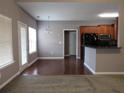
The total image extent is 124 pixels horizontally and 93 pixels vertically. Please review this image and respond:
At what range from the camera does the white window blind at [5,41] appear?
3910 mm

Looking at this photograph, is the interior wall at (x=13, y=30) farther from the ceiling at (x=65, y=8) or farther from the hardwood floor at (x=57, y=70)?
the hardwood floor at (x=57, y=70)

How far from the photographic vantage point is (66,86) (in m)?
3.94

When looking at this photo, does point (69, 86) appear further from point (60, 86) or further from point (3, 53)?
point (3, 53)

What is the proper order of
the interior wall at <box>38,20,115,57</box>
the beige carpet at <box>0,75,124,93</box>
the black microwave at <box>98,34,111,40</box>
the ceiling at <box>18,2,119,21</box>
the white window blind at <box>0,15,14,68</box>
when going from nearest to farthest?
the beige carpet at <box>0,75,124,93</box> < the white window blind at <box>0,15,14,68</box> < the ceiling at <box>18,2,119,21</box> < the black microwave at <box>98,34,111,40</box> < the interior wall at <box>38,20,115,57</box>

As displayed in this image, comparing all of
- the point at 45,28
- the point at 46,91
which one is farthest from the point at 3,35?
the point at 45,28

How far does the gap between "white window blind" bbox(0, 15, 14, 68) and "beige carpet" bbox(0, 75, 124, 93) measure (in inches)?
26.8

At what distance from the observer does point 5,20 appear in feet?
13.7

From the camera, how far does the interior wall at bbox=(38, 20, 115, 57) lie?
9625 millimetres

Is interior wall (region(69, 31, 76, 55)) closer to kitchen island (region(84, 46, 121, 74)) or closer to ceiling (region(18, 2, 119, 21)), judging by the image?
ceiling (region(18, 2, 119, 21))

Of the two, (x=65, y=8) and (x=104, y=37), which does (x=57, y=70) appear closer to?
(x=65, y=8)

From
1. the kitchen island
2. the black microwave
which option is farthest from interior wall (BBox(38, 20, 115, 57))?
the kitchen island

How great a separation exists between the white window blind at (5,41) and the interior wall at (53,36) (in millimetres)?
5040

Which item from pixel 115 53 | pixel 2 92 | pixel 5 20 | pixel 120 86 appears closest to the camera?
pixel 2 92

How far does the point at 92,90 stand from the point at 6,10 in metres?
3.18
